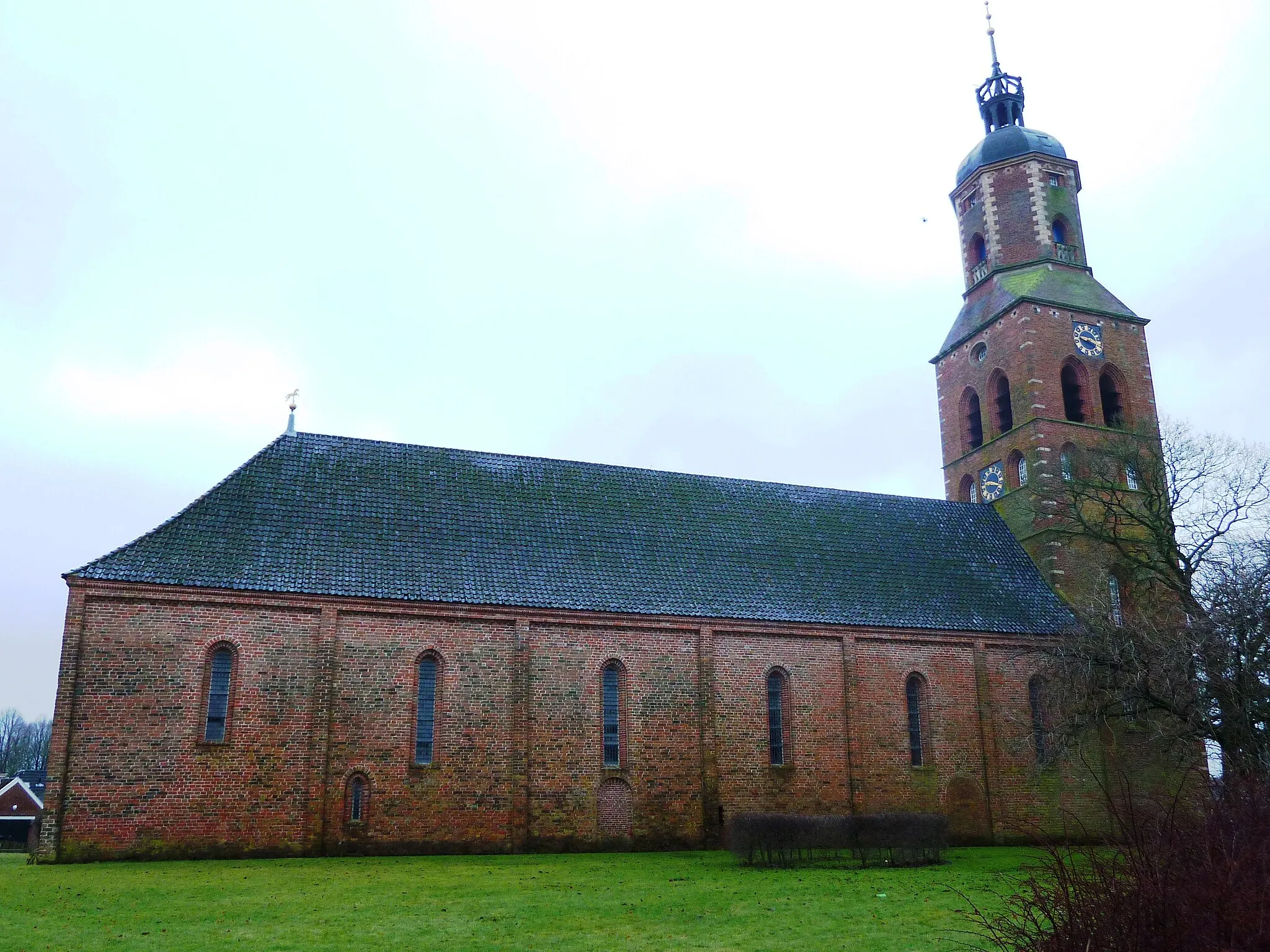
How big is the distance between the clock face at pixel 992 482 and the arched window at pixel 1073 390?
2.87 meters

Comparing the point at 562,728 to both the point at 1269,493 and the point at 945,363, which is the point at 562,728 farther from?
the point at 945,363

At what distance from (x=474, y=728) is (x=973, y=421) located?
22.7m

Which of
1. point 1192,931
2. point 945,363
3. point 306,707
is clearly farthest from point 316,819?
point 945,363

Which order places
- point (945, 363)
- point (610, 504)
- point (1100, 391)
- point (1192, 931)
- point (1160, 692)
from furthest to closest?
1. point (945, 363)
2. point (1100, 391)
3. point (610, 504)
4. point (1160, 692)
5. point (1192, 931)

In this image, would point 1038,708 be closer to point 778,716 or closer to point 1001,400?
point 778,716

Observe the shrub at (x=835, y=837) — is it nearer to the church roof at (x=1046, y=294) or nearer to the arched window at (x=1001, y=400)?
the arched window at (x=1001, y=400)

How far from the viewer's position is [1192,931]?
19.1 ft

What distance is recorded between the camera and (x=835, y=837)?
837 inches

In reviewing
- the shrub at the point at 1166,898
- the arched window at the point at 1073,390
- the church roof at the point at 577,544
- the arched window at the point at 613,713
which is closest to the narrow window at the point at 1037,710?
the church roof at the point at 577,544

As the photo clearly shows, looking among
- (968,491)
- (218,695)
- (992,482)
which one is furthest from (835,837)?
(968,491)

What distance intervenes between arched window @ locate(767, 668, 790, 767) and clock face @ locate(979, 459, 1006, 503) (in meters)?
13.0

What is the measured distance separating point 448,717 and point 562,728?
110 inches

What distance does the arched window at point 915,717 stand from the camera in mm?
28750

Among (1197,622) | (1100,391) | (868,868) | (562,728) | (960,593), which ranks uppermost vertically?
(1100,391)
